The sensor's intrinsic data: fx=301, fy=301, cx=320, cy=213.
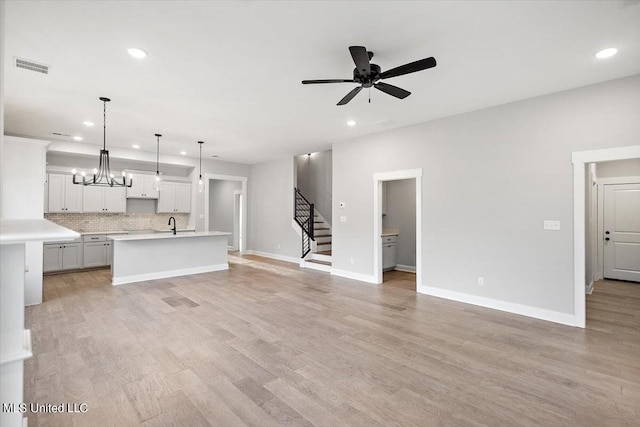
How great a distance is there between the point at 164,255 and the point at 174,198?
2579mm

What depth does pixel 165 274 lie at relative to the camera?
6.41 meters

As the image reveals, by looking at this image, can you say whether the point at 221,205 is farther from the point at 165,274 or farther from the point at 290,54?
the point at 290,54

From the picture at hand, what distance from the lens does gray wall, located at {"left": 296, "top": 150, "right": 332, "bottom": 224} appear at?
9.44 metres

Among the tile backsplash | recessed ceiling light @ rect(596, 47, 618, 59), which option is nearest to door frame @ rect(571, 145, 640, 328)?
recessed ceiling light @ rect(596, 47, 618, 59)

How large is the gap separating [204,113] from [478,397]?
503 centimetres

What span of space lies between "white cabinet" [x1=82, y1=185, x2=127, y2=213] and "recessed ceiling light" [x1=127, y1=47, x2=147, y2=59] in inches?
220

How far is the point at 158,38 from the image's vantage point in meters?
2.79

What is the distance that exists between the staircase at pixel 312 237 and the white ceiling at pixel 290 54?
12.1 feet

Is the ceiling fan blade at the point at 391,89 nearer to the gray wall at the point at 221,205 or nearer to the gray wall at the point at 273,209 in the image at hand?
the gray wall at the point at 273,209

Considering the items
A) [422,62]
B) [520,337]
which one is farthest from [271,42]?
[520,337]

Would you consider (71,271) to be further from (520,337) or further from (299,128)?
(520,337)

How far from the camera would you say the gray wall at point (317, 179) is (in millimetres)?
9438

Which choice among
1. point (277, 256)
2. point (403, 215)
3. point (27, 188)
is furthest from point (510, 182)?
point (27, 188)

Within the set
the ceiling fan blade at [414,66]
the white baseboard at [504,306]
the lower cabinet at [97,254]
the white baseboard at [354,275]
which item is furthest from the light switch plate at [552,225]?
the lower cabinet at [97,254]
